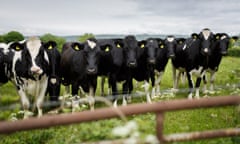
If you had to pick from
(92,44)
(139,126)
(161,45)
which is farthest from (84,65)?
(139,126)

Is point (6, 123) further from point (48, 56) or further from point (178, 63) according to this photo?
point (178, 63)

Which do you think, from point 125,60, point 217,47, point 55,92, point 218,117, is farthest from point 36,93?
point 217,47

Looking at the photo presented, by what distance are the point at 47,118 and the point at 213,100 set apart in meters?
1.37

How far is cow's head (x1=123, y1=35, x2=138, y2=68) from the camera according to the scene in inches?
410

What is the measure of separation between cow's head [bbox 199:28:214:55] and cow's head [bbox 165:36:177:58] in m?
1.17

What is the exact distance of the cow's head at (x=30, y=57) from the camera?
8.85 m

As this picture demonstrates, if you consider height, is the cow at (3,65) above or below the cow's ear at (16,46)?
below

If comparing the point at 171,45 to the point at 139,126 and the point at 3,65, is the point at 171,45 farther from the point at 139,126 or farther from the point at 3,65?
the point at 139,126

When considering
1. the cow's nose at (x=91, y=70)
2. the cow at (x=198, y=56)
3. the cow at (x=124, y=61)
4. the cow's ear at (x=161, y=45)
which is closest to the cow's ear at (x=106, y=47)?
the cow at (x=124, y=61)

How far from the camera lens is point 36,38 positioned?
366 inches

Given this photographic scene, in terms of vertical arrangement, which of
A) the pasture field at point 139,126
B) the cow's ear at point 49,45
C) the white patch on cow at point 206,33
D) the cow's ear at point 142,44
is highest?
the white patch on cow at point 206,33

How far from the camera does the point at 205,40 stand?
1184 cm

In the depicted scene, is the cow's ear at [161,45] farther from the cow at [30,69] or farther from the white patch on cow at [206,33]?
the cow at [30,69]

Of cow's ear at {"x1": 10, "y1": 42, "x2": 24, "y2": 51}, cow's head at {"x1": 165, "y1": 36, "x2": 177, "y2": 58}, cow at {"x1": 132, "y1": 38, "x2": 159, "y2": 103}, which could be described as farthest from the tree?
cow's ear at {"x1": 10, "y1": 42, "x2": 24, "y2": 51}
